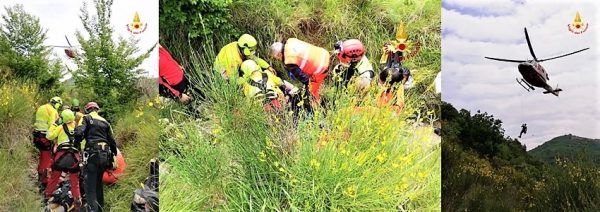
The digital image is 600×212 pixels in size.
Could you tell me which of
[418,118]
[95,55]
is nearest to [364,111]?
[418,118]

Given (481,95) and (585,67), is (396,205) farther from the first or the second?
(585,67)

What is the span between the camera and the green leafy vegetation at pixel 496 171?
617 cm

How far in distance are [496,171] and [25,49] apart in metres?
3.50

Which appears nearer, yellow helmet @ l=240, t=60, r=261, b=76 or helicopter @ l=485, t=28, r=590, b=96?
yellow helmet @ l=240, t=60, r=261, b=76

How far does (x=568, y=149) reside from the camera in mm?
6117

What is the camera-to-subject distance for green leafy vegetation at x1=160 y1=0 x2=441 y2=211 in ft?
19.1

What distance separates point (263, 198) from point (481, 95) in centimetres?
176

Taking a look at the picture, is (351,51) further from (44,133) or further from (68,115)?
(44,133)

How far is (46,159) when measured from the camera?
235 inches

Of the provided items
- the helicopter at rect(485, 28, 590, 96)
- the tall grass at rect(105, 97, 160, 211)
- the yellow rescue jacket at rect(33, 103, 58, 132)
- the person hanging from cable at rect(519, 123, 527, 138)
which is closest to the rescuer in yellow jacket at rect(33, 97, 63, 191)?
the yellow rescue jacket at rect(33, 103, 58, 132)

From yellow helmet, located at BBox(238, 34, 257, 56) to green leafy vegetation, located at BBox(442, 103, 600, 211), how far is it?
1.45 metres

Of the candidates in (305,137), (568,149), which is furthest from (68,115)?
(568,149)

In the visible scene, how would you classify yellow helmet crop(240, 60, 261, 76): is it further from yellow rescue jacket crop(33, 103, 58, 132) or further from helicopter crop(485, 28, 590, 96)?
helicopter crop(485, 28, 590, 96)

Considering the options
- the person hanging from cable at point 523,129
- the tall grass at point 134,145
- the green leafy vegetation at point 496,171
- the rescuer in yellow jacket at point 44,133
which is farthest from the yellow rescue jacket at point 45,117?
the person hanging from cable at point 523,129
